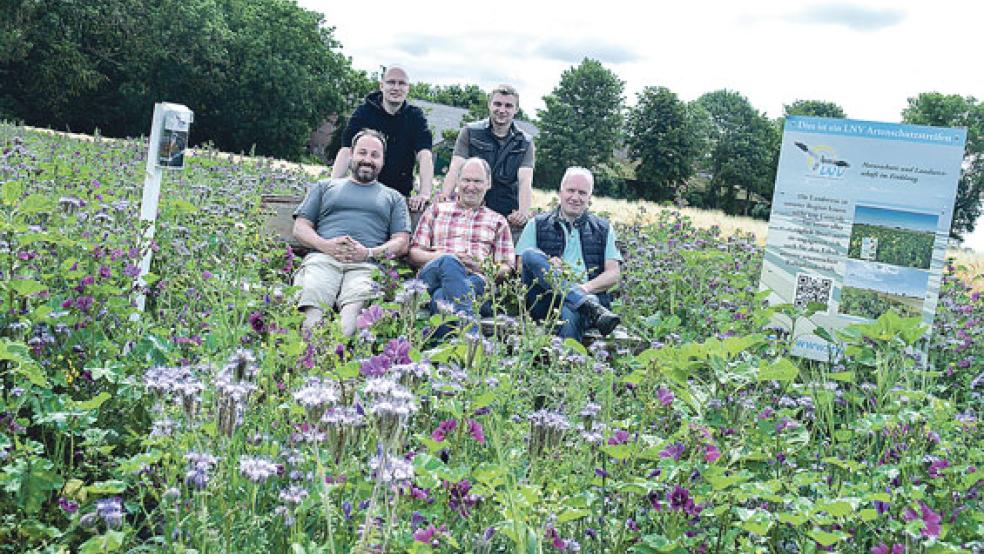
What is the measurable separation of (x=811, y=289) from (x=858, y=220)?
492 mm

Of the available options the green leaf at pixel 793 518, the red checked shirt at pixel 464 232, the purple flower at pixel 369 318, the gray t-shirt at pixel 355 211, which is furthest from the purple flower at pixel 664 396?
the gray t-shirt at pixel 355 211

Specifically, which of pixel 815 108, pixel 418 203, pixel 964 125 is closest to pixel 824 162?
pixel 418 203

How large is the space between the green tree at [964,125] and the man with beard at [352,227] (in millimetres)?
53348

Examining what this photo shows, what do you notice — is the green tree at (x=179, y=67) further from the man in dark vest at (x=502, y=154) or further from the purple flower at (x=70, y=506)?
the purple flower at (x=70, y=506)

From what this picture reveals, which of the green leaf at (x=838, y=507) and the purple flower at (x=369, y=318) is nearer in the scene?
the green leaf at (x=838, y=507)

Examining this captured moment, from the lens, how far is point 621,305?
632 centimetres

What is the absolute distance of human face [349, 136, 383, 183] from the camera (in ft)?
20.0

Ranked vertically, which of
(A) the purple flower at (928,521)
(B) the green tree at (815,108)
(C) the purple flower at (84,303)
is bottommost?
(A) the purple flower at (928,521)

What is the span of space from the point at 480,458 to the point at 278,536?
0.79 meters

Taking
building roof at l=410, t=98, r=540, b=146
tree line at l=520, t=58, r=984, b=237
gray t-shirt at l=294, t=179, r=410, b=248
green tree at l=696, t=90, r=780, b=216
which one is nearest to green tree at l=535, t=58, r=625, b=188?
tree line at l=520, t=58, r=984, b=237

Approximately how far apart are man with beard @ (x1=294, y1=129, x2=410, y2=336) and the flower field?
1.35 meters

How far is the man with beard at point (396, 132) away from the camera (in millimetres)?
6727

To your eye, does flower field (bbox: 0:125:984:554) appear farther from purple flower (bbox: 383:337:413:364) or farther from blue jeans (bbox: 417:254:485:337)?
blue jeans (bbox: 417:254:485:337)

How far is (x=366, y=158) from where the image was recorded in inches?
241
